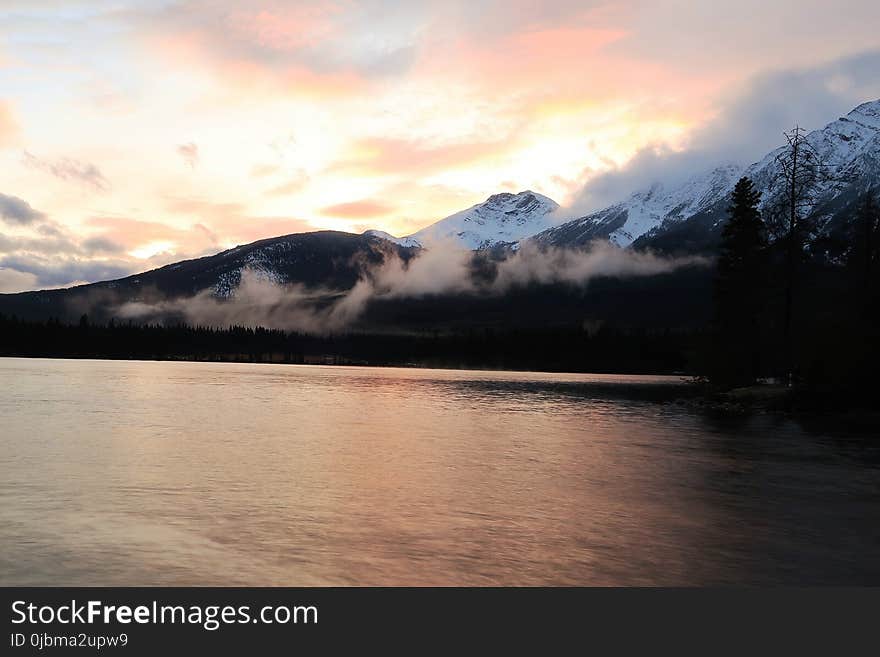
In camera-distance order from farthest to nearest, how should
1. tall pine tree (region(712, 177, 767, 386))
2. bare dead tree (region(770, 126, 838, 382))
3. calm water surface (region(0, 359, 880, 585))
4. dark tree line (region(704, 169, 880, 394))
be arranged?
tall pine tree (region(712, 177, 767, 386)) → bare dead tree (region(770, 126, 838, 382)) → dark tree line (region(704, 169, 880, 394)) → calm water surface (region(0, 359, 880, 585))

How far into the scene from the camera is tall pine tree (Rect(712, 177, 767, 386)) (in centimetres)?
8419

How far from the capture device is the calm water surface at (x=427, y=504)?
18422mm

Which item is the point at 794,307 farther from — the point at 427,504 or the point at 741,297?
the point at 427,504

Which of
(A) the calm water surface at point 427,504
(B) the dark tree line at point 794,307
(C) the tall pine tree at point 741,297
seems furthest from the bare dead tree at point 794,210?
(A) the calm water surface at point 427,504

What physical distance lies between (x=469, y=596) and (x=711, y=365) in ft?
255

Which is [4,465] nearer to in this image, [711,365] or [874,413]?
[874,413]

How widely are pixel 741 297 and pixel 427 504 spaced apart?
69.9m

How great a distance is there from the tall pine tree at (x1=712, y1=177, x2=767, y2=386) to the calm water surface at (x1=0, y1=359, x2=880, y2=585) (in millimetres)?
32759

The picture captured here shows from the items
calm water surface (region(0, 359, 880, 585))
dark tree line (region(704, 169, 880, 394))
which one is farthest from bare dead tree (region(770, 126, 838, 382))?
calm water surface (region(0, 359, 880, 585))

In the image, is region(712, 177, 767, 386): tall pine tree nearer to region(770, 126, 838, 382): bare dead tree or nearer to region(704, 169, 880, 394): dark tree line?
region(704, 169, 880, 394): dark tree line

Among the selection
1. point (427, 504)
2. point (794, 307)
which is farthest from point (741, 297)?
point (427, 504)

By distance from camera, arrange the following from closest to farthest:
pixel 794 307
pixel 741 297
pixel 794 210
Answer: pixel 794 210 → pixel 794 307 → pixel 741 297

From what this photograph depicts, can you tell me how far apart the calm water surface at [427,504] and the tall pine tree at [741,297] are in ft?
107

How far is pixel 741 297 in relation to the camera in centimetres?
8500
